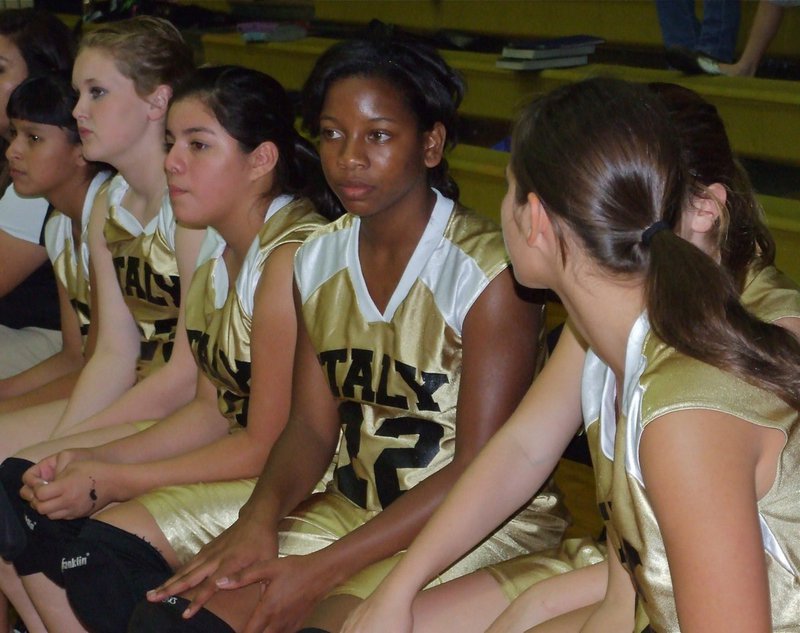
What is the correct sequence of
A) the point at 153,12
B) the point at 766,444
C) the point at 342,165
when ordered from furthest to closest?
1. the point at 153,12
2. the point at 342,165
3. the point at 766,444

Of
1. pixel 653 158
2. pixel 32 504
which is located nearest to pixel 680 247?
pixel 653 158

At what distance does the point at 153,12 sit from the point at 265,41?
0.51 meters

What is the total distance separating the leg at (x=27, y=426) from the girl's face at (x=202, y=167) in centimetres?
66

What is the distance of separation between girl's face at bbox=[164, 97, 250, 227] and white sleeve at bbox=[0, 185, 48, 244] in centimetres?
87

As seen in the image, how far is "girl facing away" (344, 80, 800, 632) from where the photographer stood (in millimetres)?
1070

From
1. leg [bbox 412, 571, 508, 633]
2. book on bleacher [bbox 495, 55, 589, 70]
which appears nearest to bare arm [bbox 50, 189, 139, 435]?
leg [bbox 412, 571, 508, 633]

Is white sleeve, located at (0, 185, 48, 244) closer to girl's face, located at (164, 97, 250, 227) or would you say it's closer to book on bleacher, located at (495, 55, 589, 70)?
girl's face, located at (164, 97, 250, 227)

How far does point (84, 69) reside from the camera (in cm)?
241

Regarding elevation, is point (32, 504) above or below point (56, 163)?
below

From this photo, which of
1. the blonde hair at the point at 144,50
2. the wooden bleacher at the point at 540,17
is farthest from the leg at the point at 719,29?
the blonde hair at the point at 144,50

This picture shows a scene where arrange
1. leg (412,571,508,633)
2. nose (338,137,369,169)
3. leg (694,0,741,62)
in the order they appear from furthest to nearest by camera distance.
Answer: leg (694,0,741,62), nose (338,137,369,169), leg (412,571,508,633)

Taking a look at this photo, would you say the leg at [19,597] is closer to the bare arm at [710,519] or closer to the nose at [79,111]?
the nose at [79,111]

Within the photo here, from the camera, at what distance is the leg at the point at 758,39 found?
3.40 metres

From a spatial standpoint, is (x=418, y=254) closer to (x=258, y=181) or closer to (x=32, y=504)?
(x=258, y=181)
